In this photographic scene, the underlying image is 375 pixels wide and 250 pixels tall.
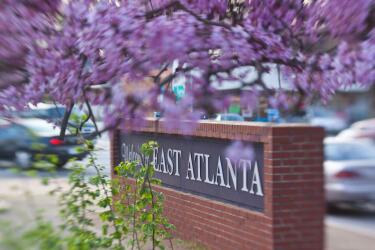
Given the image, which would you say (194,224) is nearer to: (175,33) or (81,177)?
(81,177)

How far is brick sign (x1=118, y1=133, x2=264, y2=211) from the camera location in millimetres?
5750

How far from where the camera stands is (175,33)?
287 centimetres

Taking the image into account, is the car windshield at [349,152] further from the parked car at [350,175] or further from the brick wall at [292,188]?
the brick wall at [292,188]

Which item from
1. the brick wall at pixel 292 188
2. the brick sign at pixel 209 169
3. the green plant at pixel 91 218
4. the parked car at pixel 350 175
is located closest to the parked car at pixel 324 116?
the brick wall at pixel 292 188

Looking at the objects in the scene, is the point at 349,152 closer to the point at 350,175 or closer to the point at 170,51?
the point at 350,175

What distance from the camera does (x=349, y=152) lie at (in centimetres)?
792

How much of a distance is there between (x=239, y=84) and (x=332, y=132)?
1742 centimetres

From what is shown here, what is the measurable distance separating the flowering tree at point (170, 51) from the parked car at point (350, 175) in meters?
2.34

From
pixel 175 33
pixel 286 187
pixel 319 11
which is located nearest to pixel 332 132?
pixel 286 187

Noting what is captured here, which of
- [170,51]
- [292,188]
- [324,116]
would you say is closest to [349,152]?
[324,116]

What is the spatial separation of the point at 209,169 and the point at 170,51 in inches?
160

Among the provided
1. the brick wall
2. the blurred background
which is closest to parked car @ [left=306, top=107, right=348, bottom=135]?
the blurred background

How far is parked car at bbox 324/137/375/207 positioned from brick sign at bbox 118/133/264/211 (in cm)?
89

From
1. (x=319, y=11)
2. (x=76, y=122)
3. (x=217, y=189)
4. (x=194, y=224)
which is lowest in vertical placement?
(x=194, y=224)
